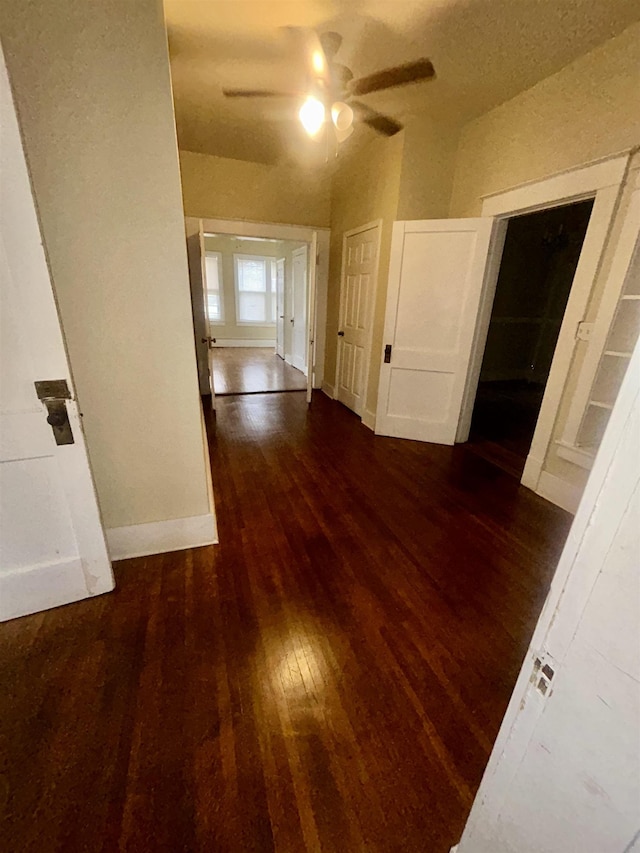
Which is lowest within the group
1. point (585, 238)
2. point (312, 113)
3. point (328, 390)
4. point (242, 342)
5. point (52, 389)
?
point (328, 390)

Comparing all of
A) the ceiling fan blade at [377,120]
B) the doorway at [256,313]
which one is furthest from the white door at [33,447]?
the doorway at [256,313]

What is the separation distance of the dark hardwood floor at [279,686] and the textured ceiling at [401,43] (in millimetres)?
2836

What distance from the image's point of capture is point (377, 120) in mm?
2791

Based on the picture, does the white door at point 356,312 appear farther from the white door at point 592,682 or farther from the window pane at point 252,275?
the window pane at point 252,275

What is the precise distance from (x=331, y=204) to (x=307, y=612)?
4676 millimetres

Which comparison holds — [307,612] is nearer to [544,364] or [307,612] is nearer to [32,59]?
[32,59]

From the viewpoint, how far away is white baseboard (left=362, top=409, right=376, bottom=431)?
12.4 feet

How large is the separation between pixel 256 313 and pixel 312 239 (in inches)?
192

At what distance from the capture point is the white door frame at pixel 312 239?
416cm

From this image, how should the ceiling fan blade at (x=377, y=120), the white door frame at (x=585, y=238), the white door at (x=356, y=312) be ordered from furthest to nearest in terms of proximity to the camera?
the white door at (x=356, y=312) < the ceiling fan blade at (x=377, y=120) < the white door frame at (x=585, y=238)

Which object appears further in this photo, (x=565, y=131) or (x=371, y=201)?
(x=371, y=201)

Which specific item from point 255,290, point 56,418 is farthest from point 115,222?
point 255,290

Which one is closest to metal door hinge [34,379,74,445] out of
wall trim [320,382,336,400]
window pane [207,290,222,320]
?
wall trim [320,382,336,400]

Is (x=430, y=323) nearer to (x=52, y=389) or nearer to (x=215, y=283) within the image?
(x=52, y=389)
